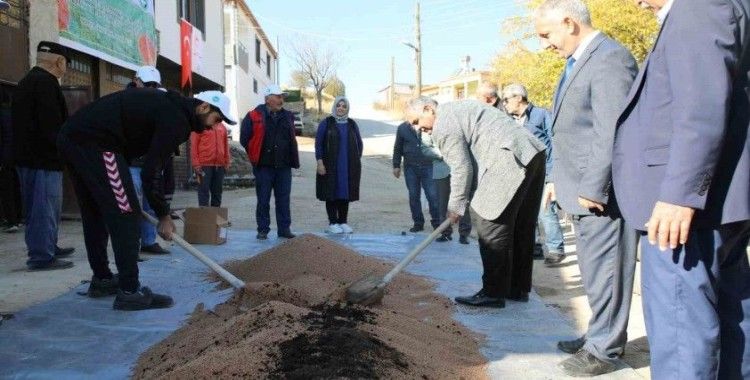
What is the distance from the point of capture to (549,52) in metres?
14.5

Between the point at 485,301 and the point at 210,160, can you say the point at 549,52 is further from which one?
the point at 485,301

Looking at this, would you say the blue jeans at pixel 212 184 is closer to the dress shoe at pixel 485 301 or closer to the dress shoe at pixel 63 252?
the dress shoe at pixel 63 252

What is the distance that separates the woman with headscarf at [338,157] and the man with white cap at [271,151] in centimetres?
40

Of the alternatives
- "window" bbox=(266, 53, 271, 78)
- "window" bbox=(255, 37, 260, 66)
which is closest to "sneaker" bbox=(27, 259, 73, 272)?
"window" bbox=(255, 37, 260, 66)

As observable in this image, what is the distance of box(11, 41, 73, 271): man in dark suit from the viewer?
168 inches

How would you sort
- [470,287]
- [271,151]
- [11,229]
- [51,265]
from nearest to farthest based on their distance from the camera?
[470,287] → [51,265] → [271,151] → [11,229]

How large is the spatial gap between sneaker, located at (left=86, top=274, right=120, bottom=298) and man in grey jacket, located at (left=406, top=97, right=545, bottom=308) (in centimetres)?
220

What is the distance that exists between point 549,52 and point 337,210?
9.76 metres

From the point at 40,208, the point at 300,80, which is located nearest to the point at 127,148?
the point at 40,208

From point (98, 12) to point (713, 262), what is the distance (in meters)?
8.07

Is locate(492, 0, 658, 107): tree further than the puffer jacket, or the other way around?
locate(492, 0, 658, 107): tree

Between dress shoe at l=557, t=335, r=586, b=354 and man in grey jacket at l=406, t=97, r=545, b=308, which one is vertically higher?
man in grey jacket at l=406, t=97, r=545, b=308

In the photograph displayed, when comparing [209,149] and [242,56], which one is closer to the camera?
[209,149]

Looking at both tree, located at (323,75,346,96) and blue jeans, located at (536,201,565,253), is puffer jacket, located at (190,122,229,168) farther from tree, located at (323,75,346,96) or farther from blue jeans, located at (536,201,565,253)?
tree, located at (323,75,346,96)
